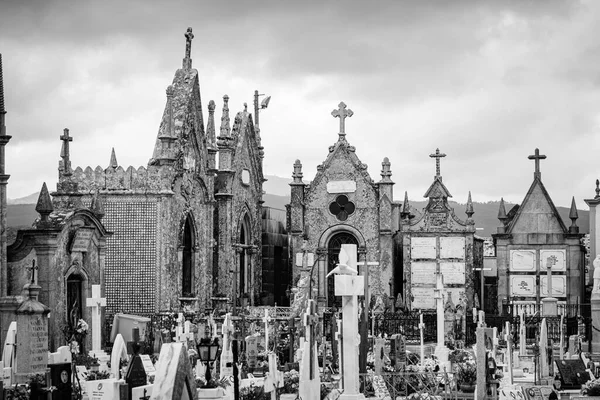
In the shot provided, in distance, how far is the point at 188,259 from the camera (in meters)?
41.3

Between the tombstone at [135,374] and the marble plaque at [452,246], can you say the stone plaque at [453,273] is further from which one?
the tombstone at [135,374]

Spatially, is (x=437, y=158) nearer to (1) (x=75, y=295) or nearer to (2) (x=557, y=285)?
(2) (x=557, y=285)

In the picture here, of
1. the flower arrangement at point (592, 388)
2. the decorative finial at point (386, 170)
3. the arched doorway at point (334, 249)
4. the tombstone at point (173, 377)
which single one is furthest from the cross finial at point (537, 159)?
the tombstone at point (173, 377)

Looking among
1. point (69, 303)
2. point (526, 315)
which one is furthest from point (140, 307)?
point (526, 315)

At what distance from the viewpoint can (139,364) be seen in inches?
781

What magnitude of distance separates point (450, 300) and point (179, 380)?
28420 mm

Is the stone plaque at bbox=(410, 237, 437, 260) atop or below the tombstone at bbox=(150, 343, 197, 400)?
atop

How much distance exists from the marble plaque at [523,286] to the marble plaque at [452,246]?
2.31 metres

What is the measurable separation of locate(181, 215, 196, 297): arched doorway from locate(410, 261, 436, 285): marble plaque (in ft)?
29.4

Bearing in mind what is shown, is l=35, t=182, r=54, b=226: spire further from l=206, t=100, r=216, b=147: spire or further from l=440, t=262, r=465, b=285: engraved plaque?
l=440, t=262, r=465, b=285: engraved plaque

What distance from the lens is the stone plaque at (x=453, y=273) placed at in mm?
44531

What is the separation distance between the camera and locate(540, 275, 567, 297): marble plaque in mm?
44906

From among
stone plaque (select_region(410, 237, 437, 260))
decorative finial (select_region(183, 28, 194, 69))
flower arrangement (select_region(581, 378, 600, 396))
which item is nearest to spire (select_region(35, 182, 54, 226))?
decorative finial (select_region(183, 28, 194, 69))

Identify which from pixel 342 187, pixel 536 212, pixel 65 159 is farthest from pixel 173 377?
pixel 536 212
